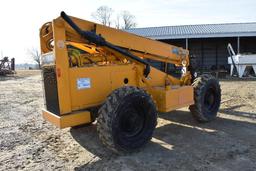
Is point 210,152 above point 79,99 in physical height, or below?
below

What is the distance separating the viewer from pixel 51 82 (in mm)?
5008

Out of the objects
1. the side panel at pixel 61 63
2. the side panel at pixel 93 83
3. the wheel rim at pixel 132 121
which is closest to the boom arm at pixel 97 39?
the side panel at pixel 61 63

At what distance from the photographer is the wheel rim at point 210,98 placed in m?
7.30

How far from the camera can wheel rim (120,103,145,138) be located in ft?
16.3

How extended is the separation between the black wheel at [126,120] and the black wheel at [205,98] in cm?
194

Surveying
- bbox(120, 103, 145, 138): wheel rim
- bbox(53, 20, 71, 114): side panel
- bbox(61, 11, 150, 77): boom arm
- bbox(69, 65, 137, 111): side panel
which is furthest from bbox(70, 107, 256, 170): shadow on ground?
bbox(61, 11, 150, 77): boom arm

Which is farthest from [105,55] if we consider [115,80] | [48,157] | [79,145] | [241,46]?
[241,46]

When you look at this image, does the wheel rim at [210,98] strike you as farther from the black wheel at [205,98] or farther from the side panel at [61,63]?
the side panel at [61,63]

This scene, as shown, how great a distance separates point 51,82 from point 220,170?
300 centimetres

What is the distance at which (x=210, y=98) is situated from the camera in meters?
7.39

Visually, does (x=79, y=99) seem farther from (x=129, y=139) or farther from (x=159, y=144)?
(x=159, y=144)

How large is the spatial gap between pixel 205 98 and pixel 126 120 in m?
2.95

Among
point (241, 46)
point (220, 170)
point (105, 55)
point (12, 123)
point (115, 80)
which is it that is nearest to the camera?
point (220, 170)

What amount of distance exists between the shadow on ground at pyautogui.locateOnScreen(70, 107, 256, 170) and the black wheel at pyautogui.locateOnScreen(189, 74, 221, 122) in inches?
8.8
